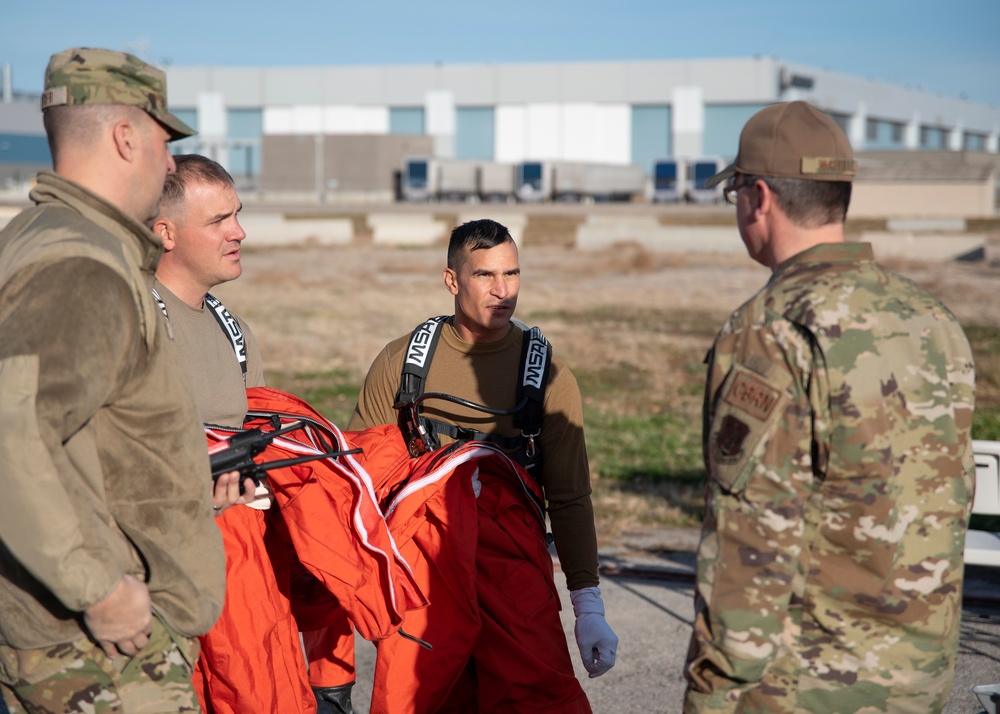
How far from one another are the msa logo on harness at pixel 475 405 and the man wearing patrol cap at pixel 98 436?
1.21 meters

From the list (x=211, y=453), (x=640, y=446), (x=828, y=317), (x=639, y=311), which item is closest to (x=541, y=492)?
(x=211, y=453)

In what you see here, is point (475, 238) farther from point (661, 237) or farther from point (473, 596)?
point (661, 237)

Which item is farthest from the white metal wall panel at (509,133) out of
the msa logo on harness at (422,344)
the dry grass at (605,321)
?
the msa logo on harness at (422,344)

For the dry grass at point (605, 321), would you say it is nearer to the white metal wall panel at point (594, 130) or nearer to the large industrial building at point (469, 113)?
the large industrial building at point (469, 113)

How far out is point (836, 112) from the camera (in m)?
86.1

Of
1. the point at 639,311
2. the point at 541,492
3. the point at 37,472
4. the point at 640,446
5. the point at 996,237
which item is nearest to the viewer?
the point at 37,472

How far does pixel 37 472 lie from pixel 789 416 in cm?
156

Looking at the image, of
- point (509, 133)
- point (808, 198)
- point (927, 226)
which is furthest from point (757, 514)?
point (509, 133)

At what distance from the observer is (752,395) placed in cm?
227

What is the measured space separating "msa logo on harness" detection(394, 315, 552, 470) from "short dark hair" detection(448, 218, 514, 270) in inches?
13.4

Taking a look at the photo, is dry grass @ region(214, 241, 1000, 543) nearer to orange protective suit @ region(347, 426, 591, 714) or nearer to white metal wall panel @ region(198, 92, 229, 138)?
orange protective suit @ region(347, 426, 591, 714)

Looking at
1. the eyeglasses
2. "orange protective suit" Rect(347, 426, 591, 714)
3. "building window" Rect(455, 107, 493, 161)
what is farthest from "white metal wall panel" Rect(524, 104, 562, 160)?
the eyeglasses

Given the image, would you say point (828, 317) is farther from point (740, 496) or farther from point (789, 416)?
point (740, 496)

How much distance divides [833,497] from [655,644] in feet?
9.83
